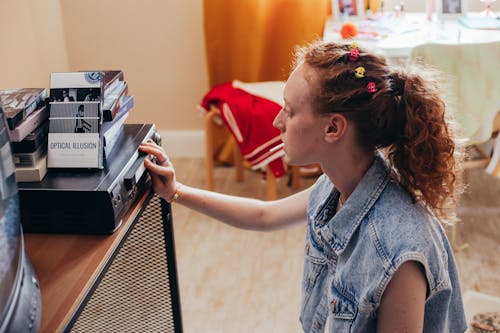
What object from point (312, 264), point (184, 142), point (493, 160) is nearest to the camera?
point (312, 264)

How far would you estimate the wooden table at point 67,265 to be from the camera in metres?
0.89

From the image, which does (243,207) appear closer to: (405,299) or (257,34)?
(405,299)

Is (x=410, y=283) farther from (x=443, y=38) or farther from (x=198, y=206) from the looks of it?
(x=443, y=38)

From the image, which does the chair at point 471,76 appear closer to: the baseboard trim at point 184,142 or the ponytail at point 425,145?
the ponytail at point 425,145

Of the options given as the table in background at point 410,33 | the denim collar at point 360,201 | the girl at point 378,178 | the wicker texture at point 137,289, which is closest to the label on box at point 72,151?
the wicker texture at point 137,289

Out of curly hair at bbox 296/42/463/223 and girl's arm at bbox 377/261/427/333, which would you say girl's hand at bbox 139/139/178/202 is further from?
girl's arm at bbox 377/261/427/333

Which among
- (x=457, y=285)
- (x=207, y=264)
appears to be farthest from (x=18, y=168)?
(x=207, y=264)

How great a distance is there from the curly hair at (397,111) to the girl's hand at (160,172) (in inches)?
15.0

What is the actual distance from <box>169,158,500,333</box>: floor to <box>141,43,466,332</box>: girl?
0.96 metres

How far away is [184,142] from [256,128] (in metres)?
0.77

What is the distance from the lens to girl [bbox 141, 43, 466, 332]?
1012 mm

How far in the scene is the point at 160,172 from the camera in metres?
1.27

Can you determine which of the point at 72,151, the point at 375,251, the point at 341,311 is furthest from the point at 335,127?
the point at 72,151

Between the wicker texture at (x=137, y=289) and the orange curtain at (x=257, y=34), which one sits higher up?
the orange curtain at (x=257, y=34)
